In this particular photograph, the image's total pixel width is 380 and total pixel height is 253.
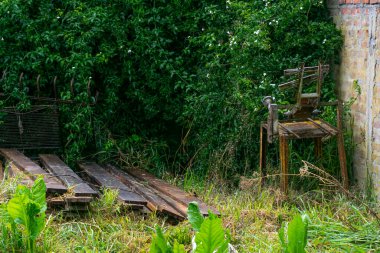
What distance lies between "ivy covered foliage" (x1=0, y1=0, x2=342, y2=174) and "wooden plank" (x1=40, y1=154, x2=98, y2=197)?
0.52m

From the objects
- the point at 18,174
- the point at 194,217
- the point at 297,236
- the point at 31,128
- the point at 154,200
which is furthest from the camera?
the point at 31,128

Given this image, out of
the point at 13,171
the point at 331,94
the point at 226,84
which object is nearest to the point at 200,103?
the point at 226,84

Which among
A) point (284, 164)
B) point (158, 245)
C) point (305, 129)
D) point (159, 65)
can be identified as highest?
point (159, 65)

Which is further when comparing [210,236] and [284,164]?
[284,164]

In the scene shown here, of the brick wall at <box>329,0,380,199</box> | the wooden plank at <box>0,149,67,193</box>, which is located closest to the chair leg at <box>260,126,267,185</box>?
the brick wall at <box>329,0,380,199</box>

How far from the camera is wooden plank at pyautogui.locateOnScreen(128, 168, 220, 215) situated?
6.59m

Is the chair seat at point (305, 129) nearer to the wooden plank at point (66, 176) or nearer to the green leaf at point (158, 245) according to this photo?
the wooden plank at point (66, 176)

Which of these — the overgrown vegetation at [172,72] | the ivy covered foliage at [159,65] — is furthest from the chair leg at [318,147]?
the ivy covered foliage at [159,65]

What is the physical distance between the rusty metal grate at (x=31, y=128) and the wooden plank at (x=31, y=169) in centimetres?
30

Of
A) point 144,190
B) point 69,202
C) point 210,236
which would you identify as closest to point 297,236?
point 210,236

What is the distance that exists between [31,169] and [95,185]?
2.33 ft

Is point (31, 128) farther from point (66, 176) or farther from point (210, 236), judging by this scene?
point (210, 236)

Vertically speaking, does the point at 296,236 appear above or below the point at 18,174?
above

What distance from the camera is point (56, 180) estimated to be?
6.88 meters
